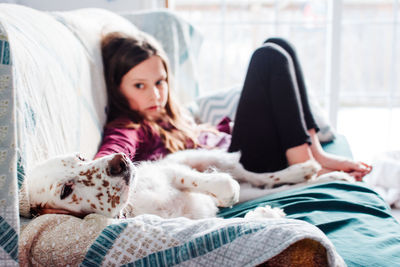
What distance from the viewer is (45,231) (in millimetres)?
725

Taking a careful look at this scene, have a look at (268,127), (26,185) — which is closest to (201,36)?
(268,127)

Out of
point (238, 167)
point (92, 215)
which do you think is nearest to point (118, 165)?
point (92, 215)

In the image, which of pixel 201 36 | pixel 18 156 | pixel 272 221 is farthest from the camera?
pixel 201 36

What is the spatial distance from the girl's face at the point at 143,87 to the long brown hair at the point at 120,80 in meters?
0.02

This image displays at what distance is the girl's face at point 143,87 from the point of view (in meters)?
1.57

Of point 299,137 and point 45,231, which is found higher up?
point 45,231

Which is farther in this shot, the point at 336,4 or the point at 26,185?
the point at 336,4

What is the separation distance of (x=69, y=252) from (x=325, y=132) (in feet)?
5.02

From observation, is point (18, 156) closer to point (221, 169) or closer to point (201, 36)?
point (221, 169)

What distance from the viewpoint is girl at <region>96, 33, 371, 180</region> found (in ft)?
4.78

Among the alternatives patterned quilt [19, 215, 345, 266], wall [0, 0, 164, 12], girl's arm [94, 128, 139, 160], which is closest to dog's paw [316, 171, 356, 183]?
girl's arm [94, 128, 139, 160]

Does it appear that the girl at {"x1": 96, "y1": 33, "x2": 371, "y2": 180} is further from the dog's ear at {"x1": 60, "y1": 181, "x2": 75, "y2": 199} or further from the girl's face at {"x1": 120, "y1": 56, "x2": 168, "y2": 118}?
the dog's ear at {"x1": 60, "y1": 181, "x2": 75, "y2": 199}

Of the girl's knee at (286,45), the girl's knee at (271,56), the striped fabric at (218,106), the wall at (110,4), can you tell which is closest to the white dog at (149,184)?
the girl's knee at (271,56)

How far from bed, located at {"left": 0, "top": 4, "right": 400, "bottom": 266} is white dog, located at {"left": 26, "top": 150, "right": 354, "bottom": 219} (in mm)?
47
